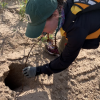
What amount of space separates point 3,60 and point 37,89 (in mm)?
670

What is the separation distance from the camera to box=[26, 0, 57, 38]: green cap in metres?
1.03

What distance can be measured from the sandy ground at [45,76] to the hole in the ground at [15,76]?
83 millimetres

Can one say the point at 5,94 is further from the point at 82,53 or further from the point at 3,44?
the point at 82,53

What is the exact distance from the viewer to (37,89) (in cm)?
168

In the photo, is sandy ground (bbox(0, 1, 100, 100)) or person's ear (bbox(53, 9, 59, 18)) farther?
sandy ground (bbox(0, 1, 100, 100))

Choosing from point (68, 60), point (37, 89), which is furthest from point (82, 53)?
point (37, 89)

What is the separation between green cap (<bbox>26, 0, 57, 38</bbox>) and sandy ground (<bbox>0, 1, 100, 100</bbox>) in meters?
0.89

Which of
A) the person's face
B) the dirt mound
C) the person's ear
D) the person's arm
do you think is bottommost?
the dirt mound

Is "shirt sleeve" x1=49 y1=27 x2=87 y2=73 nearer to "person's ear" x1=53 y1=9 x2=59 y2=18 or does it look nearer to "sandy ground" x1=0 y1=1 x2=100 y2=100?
"person's ear" x1=53 y1=9 x2=59 y2=18

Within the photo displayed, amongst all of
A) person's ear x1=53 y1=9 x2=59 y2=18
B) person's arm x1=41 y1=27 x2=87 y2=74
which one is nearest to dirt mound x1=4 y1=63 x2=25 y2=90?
person's arm x1=41 y1=27 x2=87 y2=74

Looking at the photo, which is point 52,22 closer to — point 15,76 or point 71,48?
point 71,48

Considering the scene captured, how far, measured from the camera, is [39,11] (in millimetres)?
1035

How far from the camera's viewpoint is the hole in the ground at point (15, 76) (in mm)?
1906

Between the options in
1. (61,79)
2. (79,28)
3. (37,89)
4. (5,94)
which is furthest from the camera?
(61,79)
